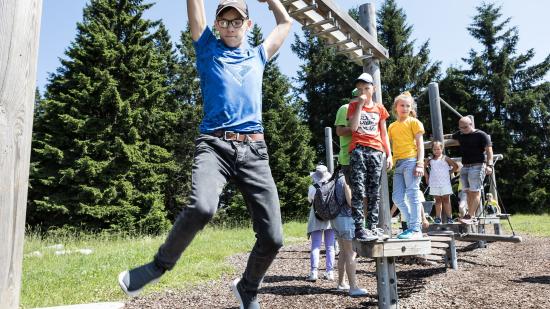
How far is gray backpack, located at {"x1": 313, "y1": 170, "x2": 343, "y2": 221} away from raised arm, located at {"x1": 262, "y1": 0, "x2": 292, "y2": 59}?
105 inches

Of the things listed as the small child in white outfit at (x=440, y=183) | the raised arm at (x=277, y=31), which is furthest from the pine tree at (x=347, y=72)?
the raised arm at (x=277, y=31)

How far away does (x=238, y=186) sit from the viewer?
2734mm

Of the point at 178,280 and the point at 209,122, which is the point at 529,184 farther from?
the point at 209,122

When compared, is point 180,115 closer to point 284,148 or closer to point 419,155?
point 284,148

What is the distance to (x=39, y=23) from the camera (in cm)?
220

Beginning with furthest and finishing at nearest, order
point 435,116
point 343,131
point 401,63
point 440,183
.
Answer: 1. point 401,63
2. point 435,116
3. point 440,183
4. point 343,131

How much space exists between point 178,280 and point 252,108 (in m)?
4.58

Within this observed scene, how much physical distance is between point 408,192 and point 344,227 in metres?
0.93

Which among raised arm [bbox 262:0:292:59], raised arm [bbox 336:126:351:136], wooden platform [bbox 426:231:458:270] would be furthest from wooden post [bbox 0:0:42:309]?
wooden platform [bbox 426:231:458:270]

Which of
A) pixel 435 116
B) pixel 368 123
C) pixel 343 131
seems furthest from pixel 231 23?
pixel 435 116

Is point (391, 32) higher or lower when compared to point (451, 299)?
higher

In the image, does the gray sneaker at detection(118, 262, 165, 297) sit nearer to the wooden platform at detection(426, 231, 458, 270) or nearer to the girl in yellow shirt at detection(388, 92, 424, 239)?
the girl in yellow shirt at detection(388, 92, 424, 239)

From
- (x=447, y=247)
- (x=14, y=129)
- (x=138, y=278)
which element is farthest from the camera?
(x=447, y=247)

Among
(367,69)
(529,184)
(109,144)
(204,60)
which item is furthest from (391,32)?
(204,60)
